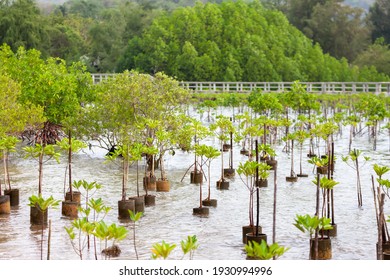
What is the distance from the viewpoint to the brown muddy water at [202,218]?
16.7m

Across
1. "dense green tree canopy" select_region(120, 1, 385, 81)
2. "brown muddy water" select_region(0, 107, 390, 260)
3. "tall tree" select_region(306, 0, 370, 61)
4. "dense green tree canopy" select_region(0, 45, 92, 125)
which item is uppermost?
"tall tree" select_region(306, 0, 370, 61)

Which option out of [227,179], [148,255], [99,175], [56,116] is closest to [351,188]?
[227,179]

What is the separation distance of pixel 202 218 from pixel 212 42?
57.6 metres

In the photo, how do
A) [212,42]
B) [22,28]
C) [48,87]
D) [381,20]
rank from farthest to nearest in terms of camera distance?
[381,20], [212,42], [22,28], [48,87]

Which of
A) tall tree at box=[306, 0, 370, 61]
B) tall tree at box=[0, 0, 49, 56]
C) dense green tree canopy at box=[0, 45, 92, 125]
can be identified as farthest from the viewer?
tall tree at box=[306, 0, 370, 61]

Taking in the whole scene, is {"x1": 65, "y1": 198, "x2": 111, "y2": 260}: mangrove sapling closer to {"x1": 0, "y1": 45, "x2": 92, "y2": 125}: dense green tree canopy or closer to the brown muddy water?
the brown muddy water

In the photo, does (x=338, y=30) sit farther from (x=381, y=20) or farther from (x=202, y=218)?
(x=202, y=218)

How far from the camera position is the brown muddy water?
54.7 ft

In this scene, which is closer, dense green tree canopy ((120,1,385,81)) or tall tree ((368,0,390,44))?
dense green tree canopy ((120,1,385,81))

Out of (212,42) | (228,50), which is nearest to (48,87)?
(212,42)

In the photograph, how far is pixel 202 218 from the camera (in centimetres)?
1973

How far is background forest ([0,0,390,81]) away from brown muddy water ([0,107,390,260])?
44400mm

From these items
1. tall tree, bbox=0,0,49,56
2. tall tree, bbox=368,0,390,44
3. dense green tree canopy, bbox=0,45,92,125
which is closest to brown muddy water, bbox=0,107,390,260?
dense green tree canopy, bbox=0,45,92,125
